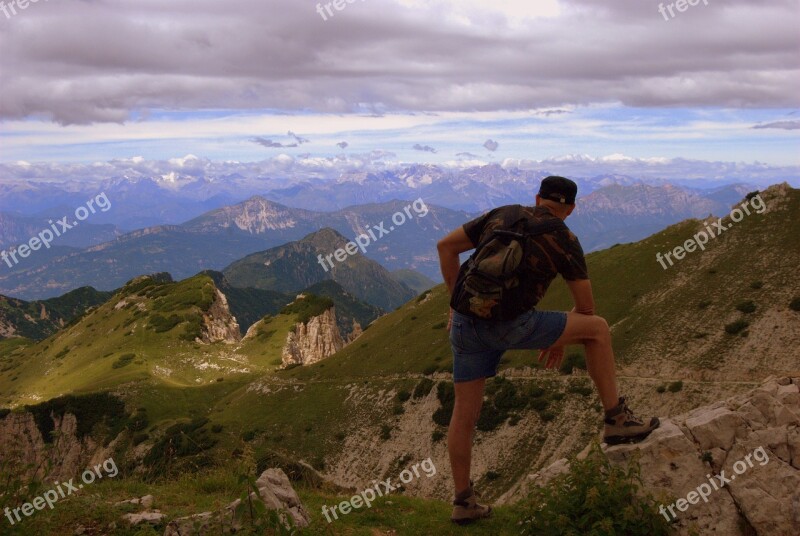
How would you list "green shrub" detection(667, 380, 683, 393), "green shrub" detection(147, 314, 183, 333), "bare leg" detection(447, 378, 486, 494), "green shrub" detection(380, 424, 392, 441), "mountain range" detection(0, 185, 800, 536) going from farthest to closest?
1. "green shrub" detection(147, 314, 183, 333)
2. "green shrub" detection(380, 424, 392, 441)
3. "mountain range" detection(0, 185, 800, 536)
4. "green shrub" detection(667, 380, 683, 393)
5. "bare leg" detection(447, 378, 486, 494)

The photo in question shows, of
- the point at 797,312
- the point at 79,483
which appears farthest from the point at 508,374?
the point at 79,483

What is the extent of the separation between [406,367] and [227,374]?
49618mm

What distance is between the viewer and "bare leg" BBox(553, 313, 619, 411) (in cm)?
1090

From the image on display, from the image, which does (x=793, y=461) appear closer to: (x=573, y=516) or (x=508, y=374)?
(x=573, y=516)

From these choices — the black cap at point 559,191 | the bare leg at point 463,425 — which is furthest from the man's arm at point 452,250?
the bare leg at point 463,425

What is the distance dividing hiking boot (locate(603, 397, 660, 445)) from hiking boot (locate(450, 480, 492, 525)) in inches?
125

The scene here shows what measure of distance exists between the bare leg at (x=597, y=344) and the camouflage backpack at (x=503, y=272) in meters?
1.03

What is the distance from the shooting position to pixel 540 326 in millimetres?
10758

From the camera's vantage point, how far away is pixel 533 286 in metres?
10.5

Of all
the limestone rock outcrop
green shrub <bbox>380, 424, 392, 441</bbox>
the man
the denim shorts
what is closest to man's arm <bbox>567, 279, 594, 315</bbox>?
the man

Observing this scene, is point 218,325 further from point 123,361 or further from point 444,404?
point 444,404

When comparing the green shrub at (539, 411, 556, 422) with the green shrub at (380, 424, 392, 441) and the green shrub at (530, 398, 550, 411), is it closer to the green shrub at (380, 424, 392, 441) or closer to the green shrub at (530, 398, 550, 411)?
the green shrub at (530, 398, 550, 411)

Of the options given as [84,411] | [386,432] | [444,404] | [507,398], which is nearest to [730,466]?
[507,398]

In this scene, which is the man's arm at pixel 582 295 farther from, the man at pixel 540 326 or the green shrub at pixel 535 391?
the green shrub at pixel 535 391
